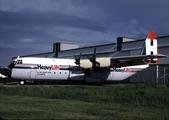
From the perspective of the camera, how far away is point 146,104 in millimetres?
10086

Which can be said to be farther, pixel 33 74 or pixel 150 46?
pixel 150 46

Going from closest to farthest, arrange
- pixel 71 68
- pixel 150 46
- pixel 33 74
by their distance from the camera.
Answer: pixel 33 74
pixel 71 68
pixel 150 46

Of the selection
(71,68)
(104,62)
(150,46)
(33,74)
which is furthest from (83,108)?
(150,46)

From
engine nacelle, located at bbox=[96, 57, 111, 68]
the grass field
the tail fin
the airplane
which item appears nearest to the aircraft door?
the airplane

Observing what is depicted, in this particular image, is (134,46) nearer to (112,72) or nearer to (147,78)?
(147,78)

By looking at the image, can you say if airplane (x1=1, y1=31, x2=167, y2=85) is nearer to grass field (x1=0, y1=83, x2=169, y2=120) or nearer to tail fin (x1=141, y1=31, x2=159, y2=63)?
tail fin (x1=141, y1=31, x2=159, y2=63)

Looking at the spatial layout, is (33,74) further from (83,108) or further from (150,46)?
(150,46)

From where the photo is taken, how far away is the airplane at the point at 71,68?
77.6 ft

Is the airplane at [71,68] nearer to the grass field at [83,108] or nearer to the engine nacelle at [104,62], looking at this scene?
the engine nacelle at [104,62]

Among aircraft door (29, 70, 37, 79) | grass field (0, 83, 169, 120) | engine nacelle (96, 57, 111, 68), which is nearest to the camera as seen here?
grass field (0, 83, 169, 120)

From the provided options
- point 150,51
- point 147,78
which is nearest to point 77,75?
point 150,51

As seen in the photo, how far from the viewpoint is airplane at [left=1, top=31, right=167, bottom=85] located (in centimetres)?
2364

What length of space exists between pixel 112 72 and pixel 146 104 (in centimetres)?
1748

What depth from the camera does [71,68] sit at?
1016 inches
